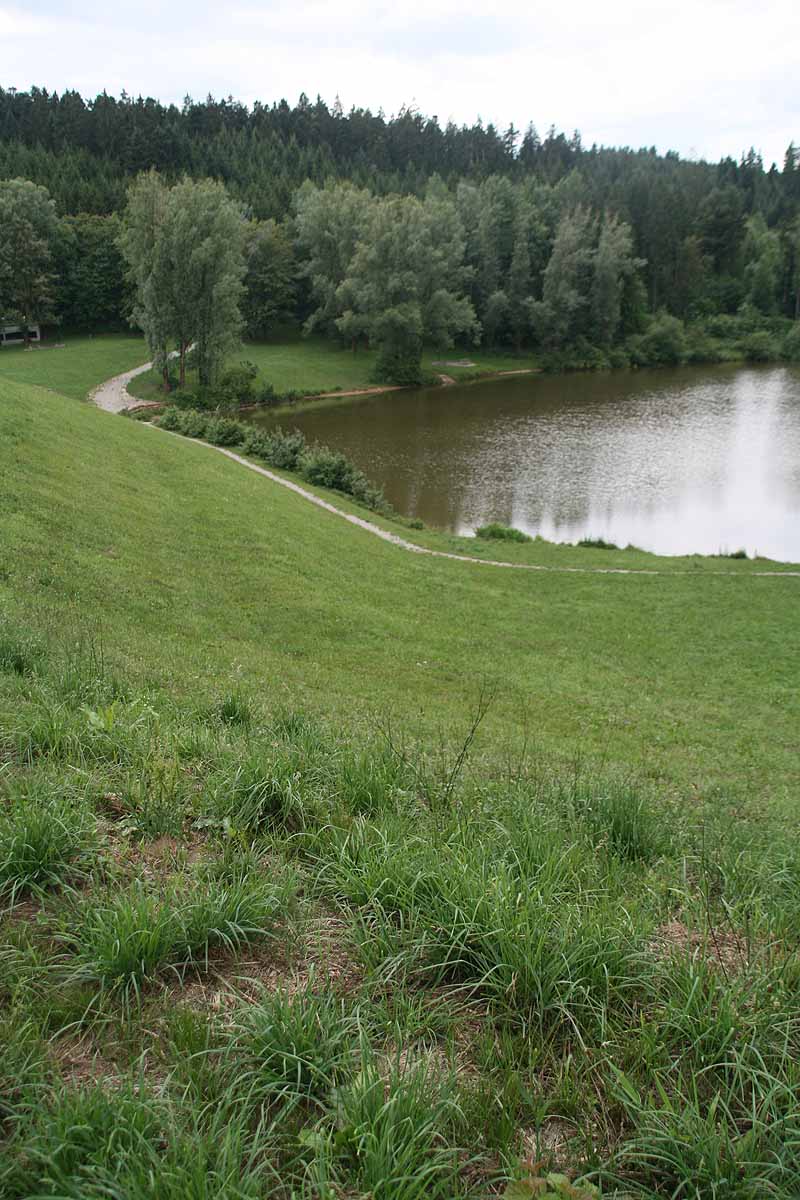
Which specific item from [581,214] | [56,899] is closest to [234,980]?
[56,899]

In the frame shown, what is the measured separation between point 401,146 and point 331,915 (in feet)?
586

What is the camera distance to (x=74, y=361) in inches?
2589

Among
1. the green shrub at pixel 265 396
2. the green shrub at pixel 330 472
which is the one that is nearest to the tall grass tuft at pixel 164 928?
the green shrub at pixel 330 472

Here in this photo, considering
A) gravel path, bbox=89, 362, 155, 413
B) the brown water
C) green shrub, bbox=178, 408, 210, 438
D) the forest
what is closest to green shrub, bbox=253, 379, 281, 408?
the brown water

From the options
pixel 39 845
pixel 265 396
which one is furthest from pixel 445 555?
pixel 265 396

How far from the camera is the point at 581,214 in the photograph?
293 feet

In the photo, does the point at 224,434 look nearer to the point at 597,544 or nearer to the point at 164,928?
the point at 597,544

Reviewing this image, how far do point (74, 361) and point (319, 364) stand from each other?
2174cm

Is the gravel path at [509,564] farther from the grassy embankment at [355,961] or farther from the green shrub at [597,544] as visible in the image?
the grassy embankment at [355,961]

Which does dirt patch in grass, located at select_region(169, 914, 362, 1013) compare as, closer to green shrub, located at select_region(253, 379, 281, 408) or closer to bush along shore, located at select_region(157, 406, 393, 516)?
bush along shore, located at select_region(157, 406, 393, 516)

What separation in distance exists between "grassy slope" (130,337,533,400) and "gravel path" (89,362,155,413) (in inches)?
39.2

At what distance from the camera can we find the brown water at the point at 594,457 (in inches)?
1368

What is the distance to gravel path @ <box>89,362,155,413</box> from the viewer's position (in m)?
53.4

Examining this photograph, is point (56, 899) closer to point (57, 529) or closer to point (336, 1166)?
point (336, 1166)
